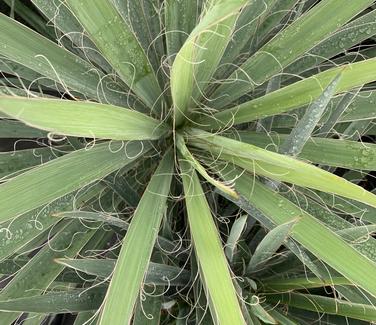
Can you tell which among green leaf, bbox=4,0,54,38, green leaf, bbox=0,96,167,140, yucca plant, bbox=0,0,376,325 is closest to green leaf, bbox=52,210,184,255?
yucca plant, bbox=0,0,376,325

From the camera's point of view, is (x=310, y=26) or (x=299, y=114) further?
(x=299, y=114)

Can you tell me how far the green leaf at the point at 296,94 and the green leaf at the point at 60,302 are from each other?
0.30m

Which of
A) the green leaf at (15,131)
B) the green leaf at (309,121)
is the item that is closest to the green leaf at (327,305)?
the green leaf at (309,121)

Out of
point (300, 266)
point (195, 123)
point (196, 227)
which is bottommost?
point (300, 266)

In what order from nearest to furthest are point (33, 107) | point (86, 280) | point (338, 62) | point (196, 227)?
point (33, 107), point (196, 227), point (86, 280), point (338, 62)

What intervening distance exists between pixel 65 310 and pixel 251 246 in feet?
1.06

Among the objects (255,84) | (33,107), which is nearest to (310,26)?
(255,84)

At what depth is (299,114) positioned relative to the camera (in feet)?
2.65

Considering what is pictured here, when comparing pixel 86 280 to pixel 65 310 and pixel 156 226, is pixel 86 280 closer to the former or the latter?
pixel 65 310

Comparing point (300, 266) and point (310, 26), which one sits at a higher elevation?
point (310, 26)

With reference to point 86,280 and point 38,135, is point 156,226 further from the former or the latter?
point 38,135

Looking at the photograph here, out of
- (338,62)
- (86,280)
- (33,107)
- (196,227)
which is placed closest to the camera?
(33,107)

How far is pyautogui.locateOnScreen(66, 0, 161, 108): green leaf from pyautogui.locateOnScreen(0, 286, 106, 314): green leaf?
0.29 metres

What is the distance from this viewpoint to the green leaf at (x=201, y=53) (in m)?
0.47
